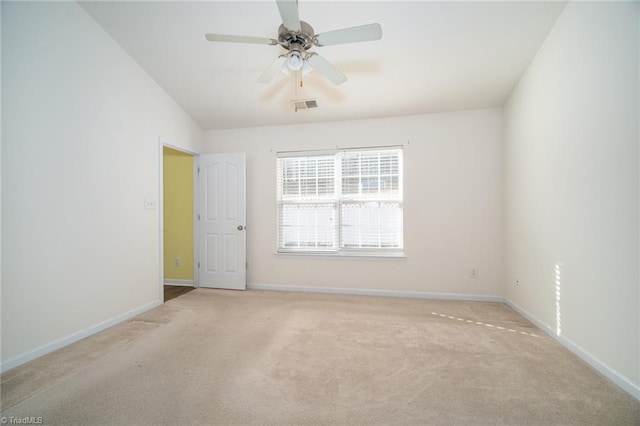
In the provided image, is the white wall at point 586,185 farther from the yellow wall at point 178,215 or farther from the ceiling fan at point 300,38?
the yellow wall at point 178,215

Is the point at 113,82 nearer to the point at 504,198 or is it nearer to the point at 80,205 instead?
the point at 80,205

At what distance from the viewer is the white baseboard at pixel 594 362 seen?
1.73m

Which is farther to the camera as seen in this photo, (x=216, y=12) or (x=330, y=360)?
(x=216, y=12)

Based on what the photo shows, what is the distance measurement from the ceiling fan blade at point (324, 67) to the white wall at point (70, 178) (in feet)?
7.09

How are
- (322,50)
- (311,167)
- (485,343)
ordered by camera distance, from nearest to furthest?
1. (485,343)
2. (322,50)
3. (311,167)

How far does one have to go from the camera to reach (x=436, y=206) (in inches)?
147

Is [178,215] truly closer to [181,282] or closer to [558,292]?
[181,282]

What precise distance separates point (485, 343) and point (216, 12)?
382cm

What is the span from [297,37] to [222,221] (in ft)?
9.61

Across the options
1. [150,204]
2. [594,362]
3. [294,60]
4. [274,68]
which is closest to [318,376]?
[594,362]

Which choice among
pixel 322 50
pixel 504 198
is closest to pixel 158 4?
pixel 322 50

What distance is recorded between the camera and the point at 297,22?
188 centimetres

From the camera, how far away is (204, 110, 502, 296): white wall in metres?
3.62

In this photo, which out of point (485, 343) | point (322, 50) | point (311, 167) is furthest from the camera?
point (311, 167)
